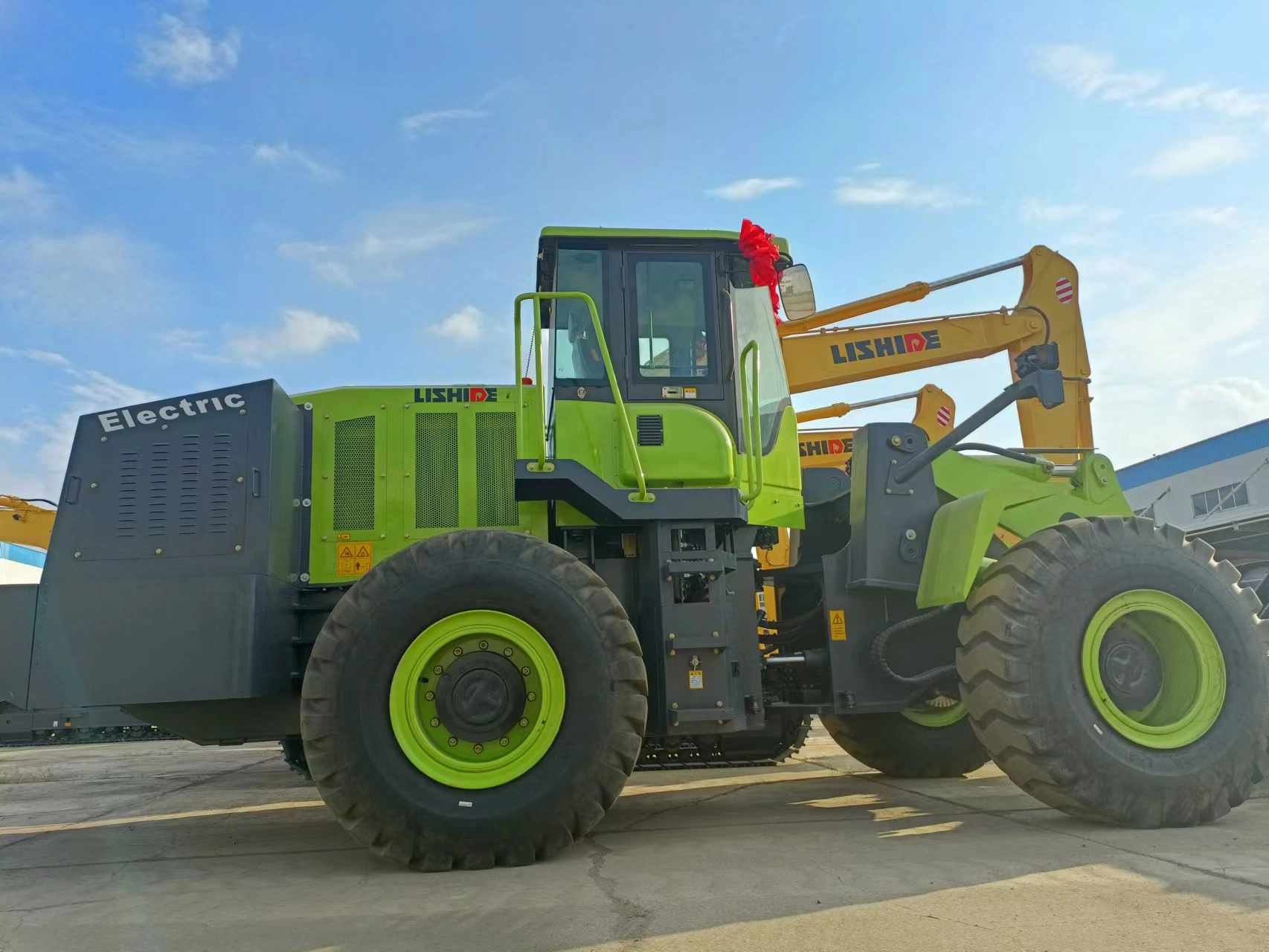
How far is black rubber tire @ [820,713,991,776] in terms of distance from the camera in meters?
6.89

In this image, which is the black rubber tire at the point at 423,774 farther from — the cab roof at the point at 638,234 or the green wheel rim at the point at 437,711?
the cab roof at the point at 638,234

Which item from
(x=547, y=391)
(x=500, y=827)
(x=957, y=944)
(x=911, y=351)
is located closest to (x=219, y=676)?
(x=500, y=827)

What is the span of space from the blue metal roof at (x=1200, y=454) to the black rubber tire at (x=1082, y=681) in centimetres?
2825

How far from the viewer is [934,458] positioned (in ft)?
18.8

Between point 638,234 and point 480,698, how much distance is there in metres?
2.87

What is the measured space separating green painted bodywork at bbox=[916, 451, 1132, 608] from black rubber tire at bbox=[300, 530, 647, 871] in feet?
6.35

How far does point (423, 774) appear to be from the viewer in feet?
14.3

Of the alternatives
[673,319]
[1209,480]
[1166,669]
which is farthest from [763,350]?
[1209,480]

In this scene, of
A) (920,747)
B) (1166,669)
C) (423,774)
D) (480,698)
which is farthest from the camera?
(920,747)

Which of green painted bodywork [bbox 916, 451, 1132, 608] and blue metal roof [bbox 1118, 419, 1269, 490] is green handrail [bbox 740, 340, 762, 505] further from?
blue metal roof [bbox 1118, 419, 1269, 490]

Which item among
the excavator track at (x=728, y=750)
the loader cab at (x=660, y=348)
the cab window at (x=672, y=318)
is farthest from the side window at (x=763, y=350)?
the excavator track at (x=728, y=750)

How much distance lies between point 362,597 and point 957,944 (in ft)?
9.46

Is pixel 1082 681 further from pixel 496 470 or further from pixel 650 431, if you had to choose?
pixel 496 470

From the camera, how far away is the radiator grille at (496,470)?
543 cm
